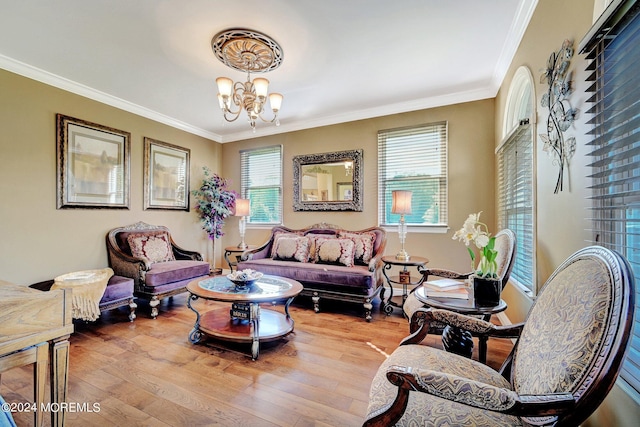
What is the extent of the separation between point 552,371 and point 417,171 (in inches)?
127

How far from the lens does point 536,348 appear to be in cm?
105

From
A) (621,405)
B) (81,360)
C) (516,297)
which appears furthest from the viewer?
(516,297)

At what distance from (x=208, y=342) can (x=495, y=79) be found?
4.15 meters

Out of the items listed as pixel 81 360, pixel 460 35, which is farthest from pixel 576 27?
pixel 81 360

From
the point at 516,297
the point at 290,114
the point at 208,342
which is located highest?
the point at 290,114

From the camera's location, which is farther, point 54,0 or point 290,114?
point 290,114

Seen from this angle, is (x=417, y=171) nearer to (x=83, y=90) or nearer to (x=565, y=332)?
(x=565, y=332)

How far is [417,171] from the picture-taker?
12.7 ft

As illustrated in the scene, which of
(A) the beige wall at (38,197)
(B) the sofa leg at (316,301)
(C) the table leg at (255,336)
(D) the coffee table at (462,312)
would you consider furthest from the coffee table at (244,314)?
(A) the beige wall at (38,197)

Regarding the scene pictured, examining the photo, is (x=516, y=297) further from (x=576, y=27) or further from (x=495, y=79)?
(x=495, y=79)

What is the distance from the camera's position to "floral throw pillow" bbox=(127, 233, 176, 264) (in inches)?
142

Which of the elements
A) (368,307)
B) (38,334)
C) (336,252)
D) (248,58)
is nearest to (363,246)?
(336,252)

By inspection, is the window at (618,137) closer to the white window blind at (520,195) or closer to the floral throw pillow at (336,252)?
the white window blind at (520,195)

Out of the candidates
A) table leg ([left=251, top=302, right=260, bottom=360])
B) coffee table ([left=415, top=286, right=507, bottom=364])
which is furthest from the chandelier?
coffee table ([left=415, top=286, right=507, bottom=364])
